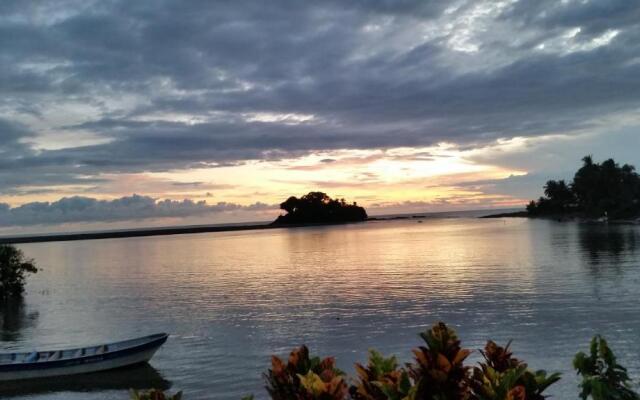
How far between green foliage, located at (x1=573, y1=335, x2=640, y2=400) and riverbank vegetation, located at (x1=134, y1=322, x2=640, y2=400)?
2 centimetres

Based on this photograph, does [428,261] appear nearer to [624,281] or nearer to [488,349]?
[624,281]

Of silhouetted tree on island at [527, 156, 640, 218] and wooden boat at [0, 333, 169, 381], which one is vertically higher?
silhouetted tree on island at [527, 156, 640, 218]

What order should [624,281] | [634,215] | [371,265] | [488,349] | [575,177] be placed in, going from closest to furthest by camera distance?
[488,349], [624,281], [371,265], [634,215], [575,177]

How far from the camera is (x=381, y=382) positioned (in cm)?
448

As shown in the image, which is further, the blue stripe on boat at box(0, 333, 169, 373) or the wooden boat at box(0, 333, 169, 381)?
the wooden boat at box(0, 333, 169, 381)

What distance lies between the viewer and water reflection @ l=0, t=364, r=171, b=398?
61.6 ft

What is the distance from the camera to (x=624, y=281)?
35531mm

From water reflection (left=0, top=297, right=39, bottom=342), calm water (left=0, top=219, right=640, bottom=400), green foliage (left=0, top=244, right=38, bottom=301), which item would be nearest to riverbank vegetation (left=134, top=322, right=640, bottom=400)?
calm water (left=0, top=219, right=640, bottom=400)

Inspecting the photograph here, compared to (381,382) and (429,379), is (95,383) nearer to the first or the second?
(381,382)

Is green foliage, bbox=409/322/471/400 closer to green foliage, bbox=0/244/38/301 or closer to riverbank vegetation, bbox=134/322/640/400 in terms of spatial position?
riverbank vegetation, bbox=134/322/640/400

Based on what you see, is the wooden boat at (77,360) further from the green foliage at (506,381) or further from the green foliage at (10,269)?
the green foliage at (10,269)

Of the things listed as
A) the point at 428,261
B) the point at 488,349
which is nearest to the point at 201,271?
the point at 428,261

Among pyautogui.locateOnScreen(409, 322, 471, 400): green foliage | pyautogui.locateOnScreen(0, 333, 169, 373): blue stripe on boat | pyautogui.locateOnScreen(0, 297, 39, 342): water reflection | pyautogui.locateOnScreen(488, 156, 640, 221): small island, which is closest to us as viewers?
pyautogui.locateOnScreen(409, 322, 471, 400): green foliage

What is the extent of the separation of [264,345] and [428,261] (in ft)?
118
